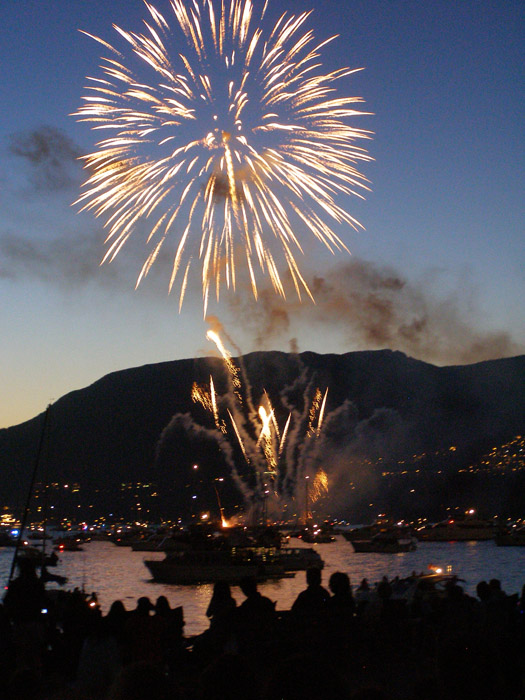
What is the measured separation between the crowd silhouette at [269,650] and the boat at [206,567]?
104 feet

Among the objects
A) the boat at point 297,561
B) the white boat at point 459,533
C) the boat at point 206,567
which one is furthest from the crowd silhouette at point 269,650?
the white boat at point 459,533

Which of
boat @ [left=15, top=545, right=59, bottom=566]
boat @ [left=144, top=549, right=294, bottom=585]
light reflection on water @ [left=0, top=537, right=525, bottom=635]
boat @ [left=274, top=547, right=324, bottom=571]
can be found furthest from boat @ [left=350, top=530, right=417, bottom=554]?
boat @ [left=144, top=549, right=294, bottom=585]

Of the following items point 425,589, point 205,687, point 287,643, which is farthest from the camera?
point 425,589

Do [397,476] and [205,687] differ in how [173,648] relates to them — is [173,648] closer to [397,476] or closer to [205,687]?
[205,687]

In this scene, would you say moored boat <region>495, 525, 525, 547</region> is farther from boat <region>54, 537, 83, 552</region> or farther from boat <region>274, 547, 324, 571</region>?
boat <region>54, 537, 83, 552</region>

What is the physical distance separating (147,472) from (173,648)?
194 meters

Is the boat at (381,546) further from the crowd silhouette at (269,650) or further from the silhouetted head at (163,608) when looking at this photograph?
the silhouetted head at (163,608)

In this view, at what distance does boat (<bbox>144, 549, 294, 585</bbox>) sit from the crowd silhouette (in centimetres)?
3167

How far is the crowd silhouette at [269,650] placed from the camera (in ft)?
11.8

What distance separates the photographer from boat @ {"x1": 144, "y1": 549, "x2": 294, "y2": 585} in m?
42.8

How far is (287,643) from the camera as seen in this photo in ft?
25.1

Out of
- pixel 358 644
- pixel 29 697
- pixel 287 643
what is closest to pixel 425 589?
pixel 358 644

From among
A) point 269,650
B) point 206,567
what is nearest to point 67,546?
point 206,567

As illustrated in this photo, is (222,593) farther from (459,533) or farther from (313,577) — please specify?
(459,533)
